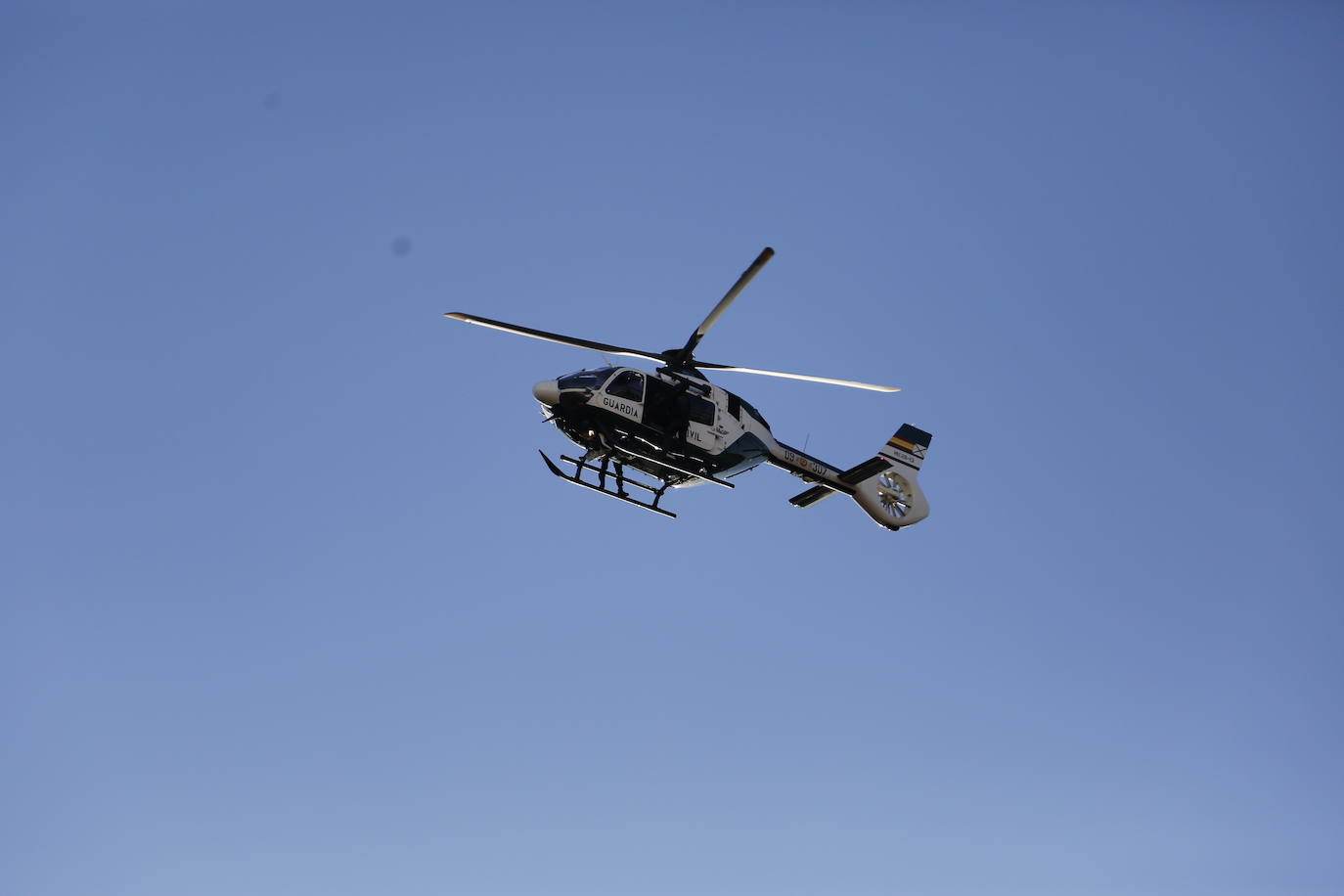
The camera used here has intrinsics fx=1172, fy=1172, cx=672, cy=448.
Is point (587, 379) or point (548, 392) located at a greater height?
point (587, 379)

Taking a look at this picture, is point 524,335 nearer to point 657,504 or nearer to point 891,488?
point 657,504

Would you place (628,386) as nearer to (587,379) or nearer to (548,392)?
(587,379)

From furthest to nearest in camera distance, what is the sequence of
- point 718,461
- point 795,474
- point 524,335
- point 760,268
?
point 795,474, point 718,461, point 524,335, point 760,268

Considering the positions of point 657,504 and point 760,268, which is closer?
point 760,268

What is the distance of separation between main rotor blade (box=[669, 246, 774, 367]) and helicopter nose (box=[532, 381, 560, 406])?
232cm

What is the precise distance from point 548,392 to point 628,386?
143 cm

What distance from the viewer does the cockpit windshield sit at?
20734mm

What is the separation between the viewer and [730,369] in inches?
852

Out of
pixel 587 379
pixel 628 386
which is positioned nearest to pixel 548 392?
pixel 587 379

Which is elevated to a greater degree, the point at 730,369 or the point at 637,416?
the point at 730,369

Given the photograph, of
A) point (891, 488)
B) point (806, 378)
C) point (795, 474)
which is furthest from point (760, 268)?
point (891, 488)

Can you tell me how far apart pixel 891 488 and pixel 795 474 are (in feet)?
7.84

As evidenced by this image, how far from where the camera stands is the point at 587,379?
2083cm

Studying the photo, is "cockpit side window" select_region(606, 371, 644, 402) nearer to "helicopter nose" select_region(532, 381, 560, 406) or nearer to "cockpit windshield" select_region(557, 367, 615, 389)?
"cockpit windshield" select_region(557, 367, 615, 389)
